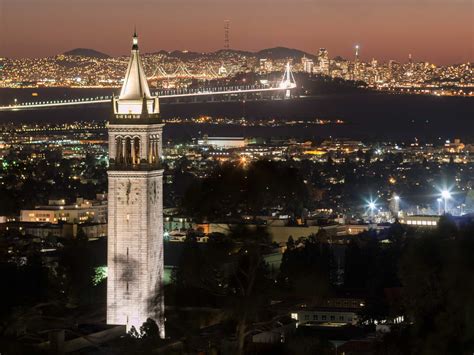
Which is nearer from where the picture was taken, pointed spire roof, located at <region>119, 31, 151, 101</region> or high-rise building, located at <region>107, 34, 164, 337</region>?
high-rise building, located at <region>107, 34, 164, 337</region>

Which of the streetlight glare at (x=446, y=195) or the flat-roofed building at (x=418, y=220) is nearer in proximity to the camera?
the flat-roofed building at (x=418, y=220)

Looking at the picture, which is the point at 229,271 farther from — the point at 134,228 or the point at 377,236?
the point at 377,236

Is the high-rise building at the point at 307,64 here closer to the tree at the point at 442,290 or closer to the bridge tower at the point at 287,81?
the bridge tower at the point at 287,81

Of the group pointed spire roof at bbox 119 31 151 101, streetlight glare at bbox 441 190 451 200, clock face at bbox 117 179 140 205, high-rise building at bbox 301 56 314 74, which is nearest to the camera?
clock face at bbox 117 179 140 205

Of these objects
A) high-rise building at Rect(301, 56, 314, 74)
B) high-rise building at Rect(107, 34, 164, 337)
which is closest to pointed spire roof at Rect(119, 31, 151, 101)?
high-rise building at Rect(107, 34, 164, 337)


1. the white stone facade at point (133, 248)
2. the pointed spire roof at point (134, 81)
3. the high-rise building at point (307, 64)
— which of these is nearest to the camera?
the white stone facade at point (133, 248)

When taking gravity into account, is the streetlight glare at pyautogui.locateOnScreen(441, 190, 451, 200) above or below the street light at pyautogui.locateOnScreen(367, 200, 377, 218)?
above

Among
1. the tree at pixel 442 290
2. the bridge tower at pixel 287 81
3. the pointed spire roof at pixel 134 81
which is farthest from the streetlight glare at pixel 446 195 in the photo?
the bridge tower at pixel 287 81

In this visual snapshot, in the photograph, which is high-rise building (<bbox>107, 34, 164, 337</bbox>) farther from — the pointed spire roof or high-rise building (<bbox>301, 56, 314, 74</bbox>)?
high-rise building (<bbox>301, 56, 314, 74</bbox>)
